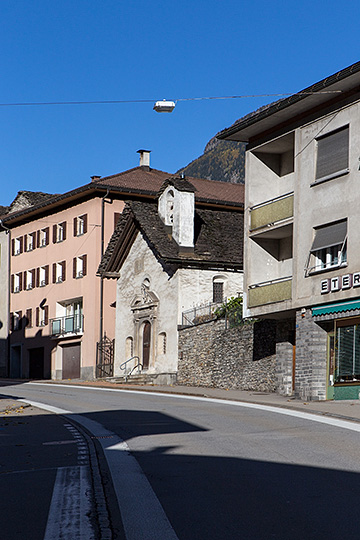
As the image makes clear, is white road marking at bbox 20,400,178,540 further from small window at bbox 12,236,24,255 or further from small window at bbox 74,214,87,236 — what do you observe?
small window at bbox 12,236,24,255

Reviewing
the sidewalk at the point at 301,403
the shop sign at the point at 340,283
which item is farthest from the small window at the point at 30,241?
the shop sign at the point at 340,283

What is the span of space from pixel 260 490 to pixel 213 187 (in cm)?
5044

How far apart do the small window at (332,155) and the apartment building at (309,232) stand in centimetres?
3

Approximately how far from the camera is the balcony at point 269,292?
97.9 ft

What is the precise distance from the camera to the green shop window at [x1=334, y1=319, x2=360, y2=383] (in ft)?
87.6

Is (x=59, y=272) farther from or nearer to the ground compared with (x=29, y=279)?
farther from the ground

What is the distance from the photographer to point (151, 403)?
25.1m

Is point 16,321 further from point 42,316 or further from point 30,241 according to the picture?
point 30,241

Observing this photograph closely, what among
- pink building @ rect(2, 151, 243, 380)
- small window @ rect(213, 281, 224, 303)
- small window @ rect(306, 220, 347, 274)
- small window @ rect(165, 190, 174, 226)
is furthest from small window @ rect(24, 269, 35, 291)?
small window @ rect(306, 220, 347, 274)

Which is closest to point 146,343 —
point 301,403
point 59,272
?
point 59,272

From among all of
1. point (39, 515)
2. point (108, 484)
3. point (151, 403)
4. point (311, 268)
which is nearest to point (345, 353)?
point (311, 268)

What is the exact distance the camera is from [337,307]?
2708 centimetres

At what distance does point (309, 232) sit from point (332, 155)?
260cm

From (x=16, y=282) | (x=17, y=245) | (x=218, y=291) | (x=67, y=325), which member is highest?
(x=17, y=245)
